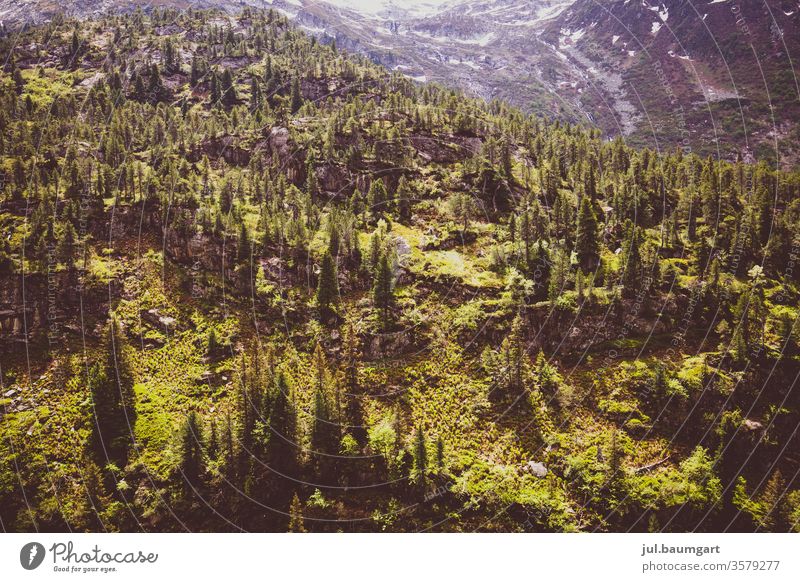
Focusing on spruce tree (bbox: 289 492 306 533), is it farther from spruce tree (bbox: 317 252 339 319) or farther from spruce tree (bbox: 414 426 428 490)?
spruce tree (bbox: 317 252 339 319)

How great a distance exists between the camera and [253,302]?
154ft

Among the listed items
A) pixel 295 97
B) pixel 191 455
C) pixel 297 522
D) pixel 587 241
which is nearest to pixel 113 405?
pixel 191 455

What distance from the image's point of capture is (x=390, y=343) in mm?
42625

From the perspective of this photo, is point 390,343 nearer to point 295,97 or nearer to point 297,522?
point 297,522

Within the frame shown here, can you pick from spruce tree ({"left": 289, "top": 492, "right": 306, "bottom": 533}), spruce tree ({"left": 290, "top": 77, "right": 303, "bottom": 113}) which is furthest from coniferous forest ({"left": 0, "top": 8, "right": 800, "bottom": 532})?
spruce tree ({"left": 290, "top": 77, "right": 303, "bottom": 113})

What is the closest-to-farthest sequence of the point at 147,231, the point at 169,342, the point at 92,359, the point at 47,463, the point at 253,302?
the point at 47,463
the point at 92,359
the point at 169,342
the point at 253,302
the point at 147,231

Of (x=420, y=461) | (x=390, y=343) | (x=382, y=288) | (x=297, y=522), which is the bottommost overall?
(x=297, y=522)

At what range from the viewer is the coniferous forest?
103ft

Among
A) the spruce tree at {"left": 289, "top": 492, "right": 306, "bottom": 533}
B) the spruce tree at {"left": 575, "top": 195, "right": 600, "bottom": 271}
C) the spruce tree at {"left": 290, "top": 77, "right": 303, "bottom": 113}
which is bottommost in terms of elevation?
the spruce tree at {"left": 289, "top": 492, "right": 306, "bottom": 533}

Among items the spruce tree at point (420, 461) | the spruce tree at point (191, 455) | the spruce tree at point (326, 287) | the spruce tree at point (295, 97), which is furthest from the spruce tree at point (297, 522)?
the spruce tree at point (295, 97)

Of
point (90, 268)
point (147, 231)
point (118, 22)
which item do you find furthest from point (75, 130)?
point (118, 22)

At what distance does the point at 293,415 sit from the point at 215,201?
3653cm

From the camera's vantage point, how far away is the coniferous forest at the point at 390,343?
103 ft

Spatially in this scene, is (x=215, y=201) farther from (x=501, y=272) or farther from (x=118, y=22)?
(x=118, y=22)
